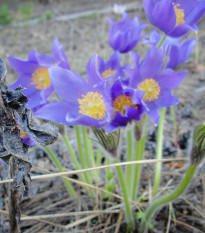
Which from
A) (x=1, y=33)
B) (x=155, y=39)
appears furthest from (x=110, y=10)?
(x=155, y=39)

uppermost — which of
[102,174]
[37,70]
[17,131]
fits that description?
[37,70]

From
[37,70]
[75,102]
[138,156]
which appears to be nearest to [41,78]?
[37,70]

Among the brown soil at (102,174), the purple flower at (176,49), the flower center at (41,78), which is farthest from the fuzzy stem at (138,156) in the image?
the flower center at (41,78)

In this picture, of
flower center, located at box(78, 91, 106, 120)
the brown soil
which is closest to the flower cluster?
flower center, located at box(78, 91, 106, 120)

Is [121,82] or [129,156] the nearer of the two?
[121,82]

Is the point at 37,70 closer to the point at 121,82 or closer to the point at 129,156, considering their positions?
the point at 121,82

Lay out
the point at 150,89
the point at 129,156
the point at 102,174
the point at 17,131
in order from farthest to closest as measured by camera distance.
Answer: the point at 102,174
the point at 129,156
the point at 150,89
the point at 17,131

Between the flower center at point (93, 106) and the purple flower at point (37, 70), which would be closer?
the flower center at point (93, 106)

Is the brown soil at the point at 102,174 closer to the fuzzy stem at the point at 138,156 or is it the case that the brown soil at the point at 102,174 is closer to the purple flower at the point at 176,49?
the fuzzy stem at the point at 138,156
